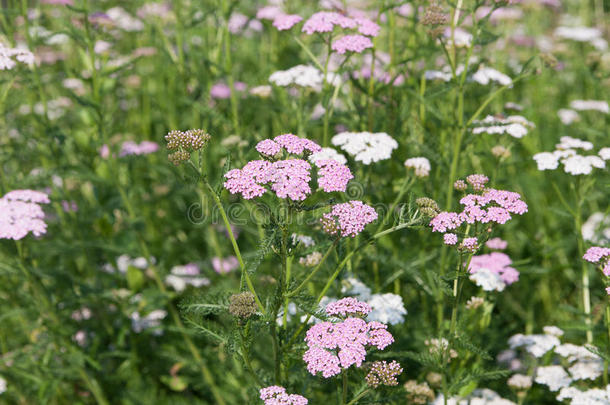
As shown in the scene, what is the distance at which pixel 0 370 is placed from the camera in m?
3.65

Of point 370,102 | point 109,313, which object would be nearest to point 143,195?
point 109,313

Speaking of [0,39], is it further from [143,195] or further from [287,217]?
[287,217]

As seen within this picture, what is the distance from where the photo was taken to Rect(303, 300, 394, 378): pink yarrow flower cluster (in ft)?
6.62

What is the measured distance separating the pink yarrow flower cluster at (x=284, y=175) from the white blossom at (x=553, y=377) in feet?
6.08

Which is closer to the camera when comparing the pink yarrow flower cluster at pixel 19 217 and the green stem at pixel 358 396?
the green stem at pixel 358 396

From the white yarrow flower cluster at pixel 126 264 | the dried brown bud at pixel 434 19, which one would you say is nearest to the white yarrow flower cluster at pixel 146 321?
the white yarrow flower cluster at pixel 126 264

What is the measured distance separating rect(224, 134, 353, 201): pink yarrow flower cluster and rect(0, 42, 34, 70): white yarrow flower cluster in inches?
76.0

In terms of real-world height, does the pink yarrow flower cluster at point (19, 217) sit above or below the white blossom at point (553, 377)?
above

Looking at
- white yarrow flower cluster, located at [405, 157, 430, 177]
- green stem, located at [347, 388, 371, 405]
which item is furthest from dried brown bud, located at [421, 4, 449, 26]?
green stem, located at [347, 388, 371, 405]

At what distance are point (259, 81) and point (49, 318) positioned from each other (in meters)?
2.37

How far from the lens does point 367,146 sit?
3.22 m

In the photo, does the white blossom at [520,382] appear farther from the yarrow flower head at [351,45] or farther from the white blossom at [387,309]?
the yarrow flower head at [351,45]

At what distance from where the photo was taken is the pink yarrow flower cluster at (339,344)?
2018 millimetres

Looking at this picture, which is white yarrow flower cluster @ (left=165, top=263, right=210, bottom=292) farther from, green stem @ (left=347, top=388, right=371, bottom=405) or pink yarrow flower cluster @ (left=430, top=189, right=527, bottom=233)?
pink yarrow flower cluster @ (left=430, top=189, right=527, bottom=233)
